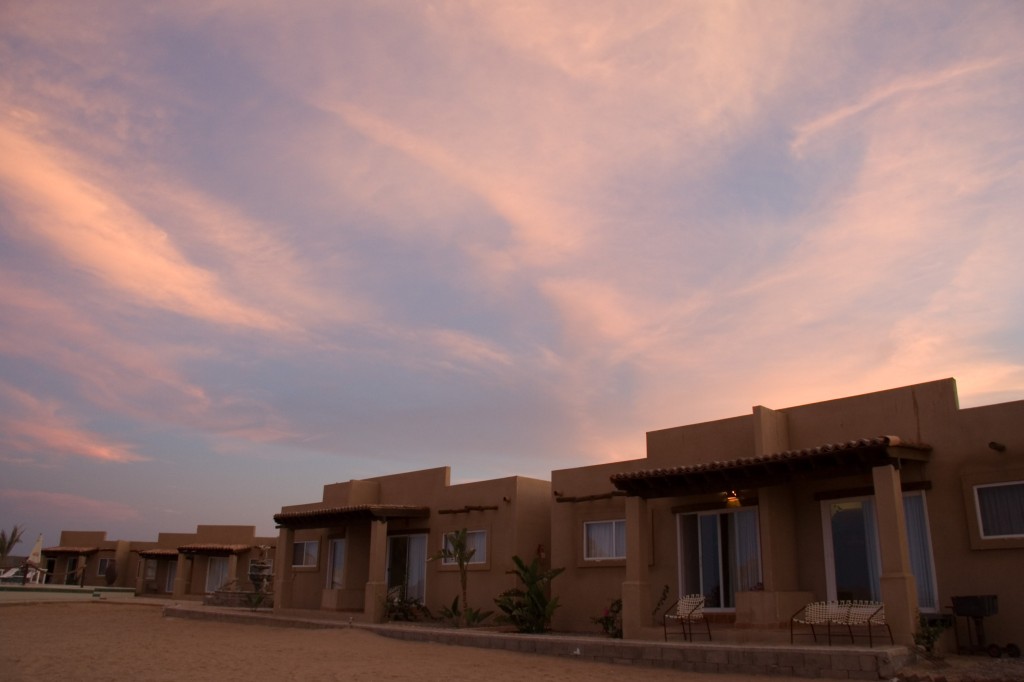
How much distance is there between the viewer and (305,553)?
1152 inches

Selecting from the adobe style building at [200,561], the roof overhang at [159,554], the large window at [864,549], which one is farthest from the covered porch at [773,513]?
the roof overhang at [159,554]

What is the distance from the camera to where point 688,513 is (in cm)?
1802

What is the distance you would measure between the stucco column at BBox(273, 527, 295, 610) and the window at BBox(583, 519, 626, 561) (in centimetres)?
1143

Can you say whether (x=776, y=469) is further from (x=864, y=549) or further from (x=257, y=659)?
(x=257, y=659)

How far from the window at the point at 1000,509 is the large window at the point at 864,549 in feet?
2.96

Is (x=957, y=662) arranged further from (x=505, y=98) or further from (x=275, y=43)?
(x=275, y=43)

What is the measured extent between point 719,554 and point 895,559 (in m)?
4.54

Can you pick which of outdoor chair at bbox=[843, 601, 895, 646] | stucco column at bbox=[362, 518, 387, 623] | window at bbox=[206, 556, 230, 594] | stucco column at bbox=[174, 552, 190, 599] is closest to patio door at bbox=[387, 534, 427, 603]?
stucco column at bbox=[362, 518, 387, 623]

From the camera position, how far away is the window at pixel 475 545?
76.1 ft

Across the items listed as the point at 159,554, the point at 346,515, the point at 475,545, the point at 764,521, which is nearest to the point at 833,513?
the point at 764,521

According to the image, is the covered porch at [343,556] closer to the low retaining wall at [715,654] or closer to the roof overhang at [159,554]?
the low retaining wall at [715,654]

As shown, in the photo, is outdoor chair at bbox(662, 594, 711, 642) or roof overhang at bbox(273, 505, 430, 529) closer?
outdoor chair at bbox(662, 594, 711, 642)

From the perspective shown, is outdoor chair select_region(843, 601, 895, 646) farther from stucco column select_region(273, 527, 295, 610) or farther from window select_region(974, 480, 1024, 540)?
stucco column select_region(273, 527, 295, 610)

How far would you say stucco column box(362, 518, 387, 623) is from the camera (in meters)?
22.8
